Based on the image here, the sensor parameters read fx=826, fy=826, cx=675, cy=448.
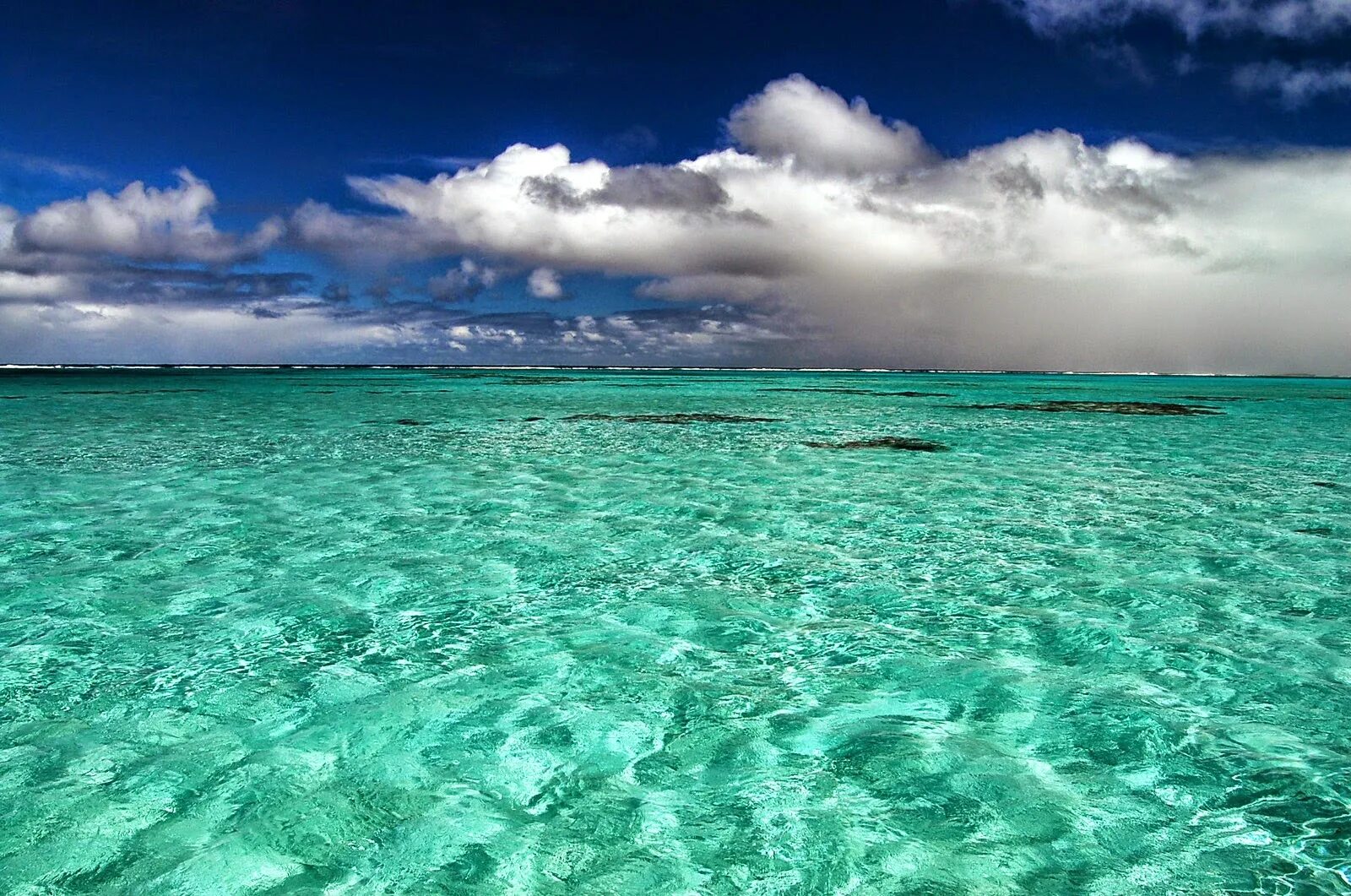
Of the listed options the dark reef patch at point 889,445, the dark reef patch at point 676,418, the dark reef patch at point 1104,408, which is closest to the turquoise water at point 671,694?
the dark reef patch at point 889,445

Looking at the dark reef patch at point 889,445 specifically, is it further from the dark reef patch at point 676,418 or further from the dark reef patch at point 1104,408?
the dark reef patch at point 1104,408

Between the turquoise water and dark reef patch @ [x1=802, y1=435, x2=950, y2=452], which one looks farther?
dark reef patch @ [x1=802, y1=435, x2=950, y2=452]

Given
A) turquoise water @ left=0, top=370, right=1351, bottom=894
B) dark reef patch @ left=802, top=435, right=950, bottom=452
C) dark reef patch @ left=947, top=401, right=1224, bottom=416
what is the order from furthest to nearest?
dark reef patch @ left=947, top=401, right=1224, bottom=416 → dark reef patch @ left=802, top=435, right=950, bottom=452 → turquoise water @ left=0, top=370, right=1351, bottom=894

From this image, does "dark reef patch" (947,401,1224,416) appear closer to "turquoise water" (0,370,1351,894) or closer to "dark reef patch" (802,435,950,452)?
"dark reef patch" (802,435,950,452)

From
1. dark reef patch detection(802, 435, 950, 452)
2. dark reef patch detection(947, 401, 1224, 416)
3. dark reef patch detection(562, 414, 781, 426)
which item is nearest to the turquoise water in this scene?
dark reef patch detection(802, 435, 950, 452)

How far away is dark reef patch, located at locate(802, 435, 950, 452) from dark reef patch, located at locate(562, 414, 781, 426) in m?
8.51

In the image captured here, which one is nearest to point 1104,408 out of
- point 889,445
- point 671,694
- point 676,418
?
point 676,418

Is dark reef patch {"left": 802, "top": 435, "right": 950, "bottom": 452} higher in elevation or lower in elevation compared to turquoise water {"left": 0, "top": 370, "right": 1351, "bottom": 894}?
higher

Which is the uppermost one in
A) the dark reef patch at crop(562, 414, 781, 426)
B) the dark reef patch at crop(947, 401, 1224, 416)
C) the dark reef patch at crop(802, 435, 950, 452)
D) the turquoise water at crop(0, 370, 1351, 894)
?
the dark reef patch at crop(947, 401, 1224, 416)

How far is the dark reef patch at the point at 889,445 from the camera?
21.8 metres

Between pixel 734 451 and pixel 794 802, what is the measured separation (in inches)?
668

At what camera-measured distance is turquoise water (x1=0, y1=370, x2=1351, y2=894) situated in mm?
3863

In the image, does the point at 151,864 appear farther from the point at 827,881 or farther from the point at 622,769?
the point at 827,881

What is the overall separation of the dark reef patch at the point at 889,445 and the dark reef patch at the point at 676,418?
27.9 feet
